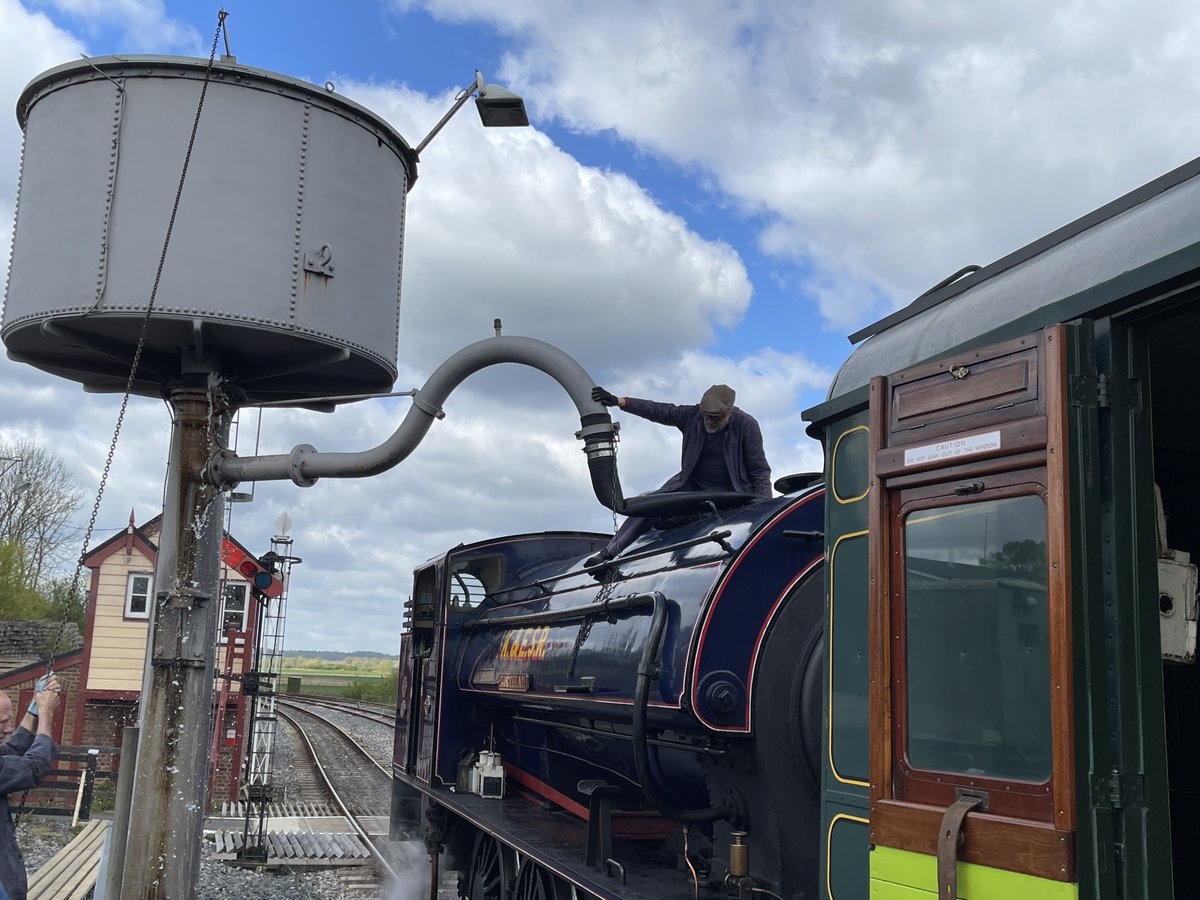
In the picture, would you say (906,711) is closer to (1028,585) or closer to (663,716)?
(1028,585)

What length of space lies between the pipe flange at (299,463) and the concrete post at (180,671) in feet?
3.00

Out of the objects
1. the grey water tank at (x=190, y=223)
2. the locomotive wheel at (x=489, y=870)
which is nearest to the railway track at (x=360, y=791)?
the locomotive wheel at (x=489, y=870)

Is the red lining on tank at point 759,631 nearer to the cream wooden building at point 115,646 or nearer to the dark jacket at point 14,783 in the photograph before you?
the dark jacket at point 14,783

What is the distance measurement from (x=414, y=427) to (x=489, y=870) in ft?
11.3

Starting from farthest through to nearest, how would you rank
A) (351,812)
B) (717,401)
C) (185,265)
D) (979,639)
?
(351,812), (185,265), (717,401), (979,639)

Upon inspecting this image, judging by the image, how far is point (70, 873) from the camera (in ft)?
34.8

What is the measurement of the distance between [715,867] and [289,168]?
20.4 ft

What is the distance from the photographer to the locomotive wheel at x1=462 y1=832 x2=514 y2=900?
7.86 metres

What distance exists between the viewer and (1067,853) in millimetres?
2623

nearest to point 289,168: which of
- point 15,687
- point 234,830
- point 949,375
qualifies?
point 949,375

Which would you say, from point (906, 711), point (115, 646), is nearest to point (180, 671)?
point (906, 711)

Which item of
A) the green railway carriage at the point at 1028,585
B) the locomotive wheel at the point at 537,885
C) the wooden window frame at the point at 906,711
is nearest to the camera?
the green railway carriage at the point at 1028,585

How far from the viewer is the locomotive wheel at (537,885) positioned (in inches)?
253

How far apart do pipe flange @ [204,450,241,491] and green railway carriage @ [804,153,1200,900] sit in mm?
6465
